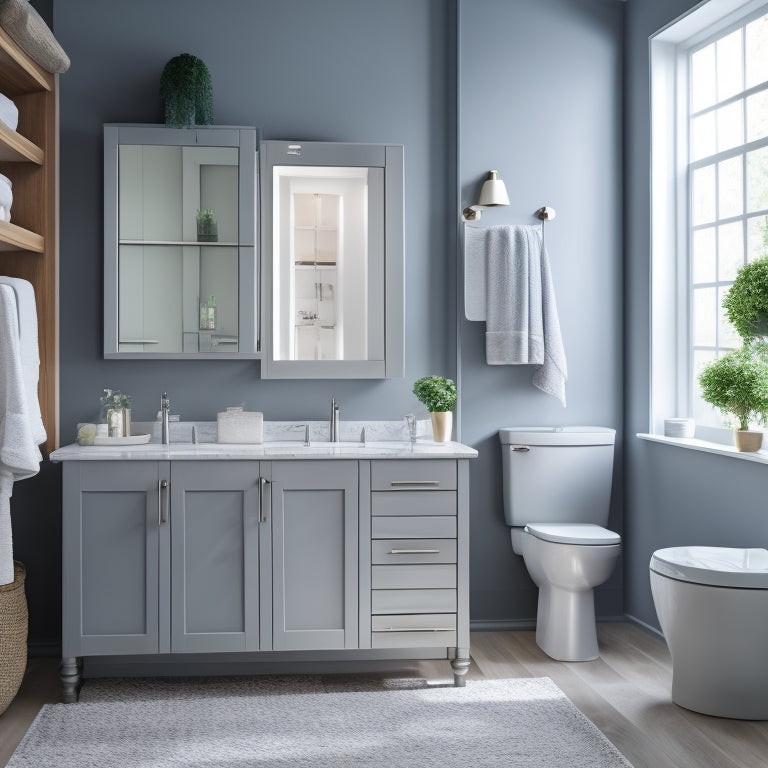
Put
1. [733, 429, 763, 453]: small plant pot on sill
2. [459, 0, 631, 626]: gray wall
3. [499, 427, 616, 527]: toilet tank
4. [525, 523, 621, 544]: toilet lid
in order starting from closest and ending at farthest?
[733, 429, 763, 453]: small plant pot on sill < [525, 523, 621, 544]: toilet lid < [499, 427, 616, 527]: toilet tank < [459, 0, 631, 626]: gray wall

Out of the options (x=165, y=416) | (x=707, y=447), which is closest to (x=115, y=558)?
(x=165, y=416)

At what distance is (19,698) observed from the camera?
2746mm

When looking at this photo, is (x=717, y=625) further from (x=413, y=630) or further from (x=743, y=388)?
(x=413, y=630)

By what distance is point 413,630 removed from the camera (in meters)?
2.81

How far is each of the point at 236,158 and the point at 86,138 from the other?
0.62 metres

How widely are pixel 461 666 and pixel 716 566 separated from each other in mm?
951

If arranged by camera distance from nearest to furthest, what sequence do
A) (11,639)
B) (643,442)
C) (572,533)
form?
(11,639), (572,533), (643,442)

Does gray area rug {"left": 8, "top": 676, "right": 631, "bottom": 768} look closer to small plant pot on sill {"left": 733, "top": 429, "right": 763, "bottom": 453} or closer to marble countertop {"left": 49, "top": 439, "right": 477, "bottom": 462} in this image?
marble countertop {"left": 49, "top": 439, "right": 477, "bottom": 462}

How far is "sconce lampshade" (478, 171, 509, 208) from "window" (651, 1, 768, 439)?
0.65m

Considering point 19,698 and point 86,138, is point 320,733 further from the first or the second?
point 86,138

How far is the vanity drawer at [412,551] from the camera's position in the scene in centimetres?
281

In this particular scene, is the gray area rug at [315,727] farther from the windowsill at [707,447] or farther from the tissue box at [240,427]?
the windowsill at [707,447]

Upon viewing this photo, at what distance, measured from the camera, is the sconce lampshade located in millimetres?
3277

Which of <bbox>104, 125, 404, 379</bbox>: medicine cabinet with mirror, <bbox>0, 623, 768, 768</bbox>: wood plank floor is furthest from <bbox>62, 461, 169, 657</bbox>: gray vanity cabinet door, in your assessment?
<bbox>104, 125, 404, 379</bbox>: medicine cabinet with mirror
